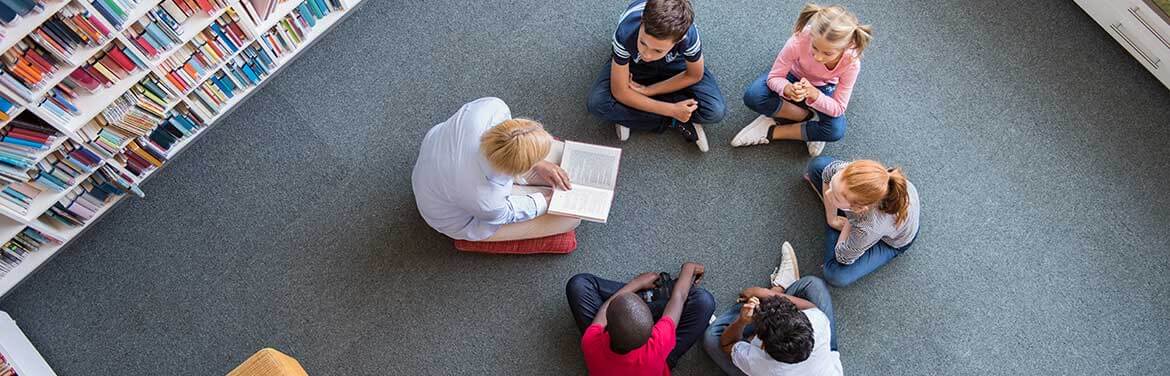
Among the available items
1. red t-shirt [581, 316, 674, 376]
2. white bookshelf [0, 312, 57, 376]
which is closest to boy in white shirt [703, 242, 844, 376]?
red t-shirt [581, 316, 674, 376]

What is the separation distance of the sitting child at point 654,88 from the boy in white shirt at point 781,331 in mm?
662

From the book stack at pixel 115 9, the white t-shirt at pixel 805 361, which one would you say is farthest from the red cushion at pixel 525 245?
the book stack at pixel 115 9

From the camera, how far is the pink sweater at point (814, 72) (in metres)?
2.92

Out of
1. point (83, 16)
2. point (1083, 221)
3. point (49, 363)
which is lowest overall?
point (1083, 221)

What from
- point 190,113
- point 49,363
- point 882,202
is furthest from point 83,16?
point 882,202

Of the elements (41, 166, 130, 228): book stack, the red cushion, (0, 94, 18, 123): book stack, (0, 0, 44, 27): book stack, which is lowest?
the red cushion

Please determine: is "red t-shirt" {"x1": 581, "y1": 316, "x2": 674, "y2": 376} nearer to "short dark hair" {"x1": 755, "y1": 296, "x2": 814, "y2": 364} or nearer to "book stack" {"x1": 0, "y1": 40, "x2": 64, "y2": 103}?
"short dark hair" {"x1": 755, "y1": 296, "x2": 814, "y2": 364}

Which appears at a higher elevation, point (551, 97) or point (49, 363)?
point (551, 97)

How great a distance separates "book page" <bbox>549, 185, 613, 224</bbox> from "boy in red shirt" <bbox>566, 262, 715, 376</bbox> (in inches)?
Answer: 9.4

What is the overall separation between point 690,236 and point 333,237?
4.80 feet

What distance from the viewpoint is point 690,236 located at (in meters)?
3.08

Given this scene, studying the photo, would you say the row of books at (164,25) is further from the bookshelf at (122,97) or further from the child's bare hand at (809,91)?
the child's bare hand at (809,91)

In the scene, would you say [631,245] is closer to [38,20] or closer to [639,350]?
[639,350]

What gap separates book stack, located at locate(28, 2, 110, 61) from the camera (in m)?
2.25
